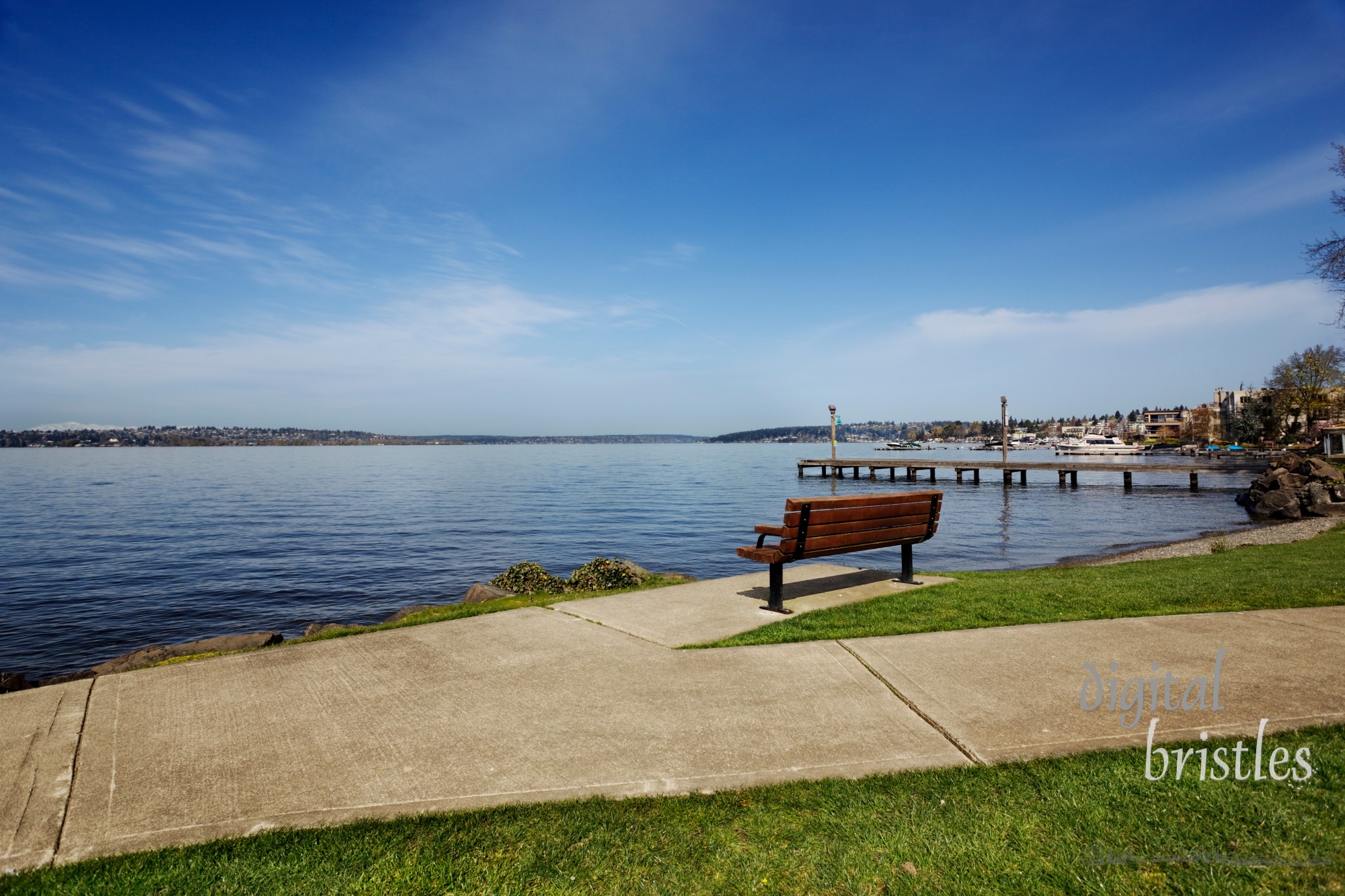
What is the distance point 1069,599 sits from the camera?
7848 millimetres

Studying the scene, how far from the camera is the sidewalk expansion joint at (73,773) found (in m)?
3.13

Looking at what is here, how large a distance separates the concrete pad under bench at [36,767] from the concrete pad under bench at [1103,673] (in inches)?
181

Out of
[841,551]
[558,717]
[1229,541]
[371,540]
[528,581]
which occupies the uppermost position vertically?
[841,551]

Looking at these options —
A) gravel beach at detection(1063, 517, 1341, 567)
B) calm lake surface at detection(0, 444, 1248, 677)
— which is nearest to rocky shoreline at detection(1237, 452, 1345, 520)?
calm lake surface at detection(0, 444, 1248, 677)

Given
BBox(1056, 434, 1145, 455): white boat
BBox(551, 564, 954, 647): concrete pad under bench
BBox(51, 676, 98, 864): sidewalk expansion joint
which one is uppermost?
BBox(51, 676, 98, 864): sidewalk expansion joint

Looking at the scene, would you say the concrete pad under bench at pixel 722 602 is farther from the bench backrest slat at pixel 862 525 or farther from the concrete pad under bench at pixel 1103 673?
the concrete pad under bench at pixel 1103 673

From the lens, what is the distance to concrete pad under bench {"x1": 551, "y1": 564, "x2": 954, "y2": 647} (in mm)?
6801

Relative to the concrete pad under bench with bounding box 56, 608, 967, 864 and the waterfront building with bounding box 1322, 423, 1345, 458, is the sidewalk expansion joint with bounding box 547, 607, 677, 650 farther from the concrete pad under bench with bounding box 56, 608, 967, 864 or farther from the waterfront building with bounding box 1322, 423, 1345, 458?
→ the waterfront building with bounding box 1322, 423, 1345, 458

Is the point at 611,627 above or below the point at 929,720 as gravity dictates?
below

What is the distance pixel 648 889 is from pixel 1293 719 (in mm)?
3894

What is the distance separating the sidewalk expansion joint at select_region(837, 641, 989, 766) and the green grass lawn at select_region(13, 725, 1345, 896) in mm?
306

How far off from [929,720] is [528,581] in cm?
823

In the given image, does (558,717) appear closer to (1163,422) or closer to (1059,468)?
(1059,468)

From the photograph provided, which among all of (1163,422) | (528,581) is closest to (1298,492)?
(528,581)
